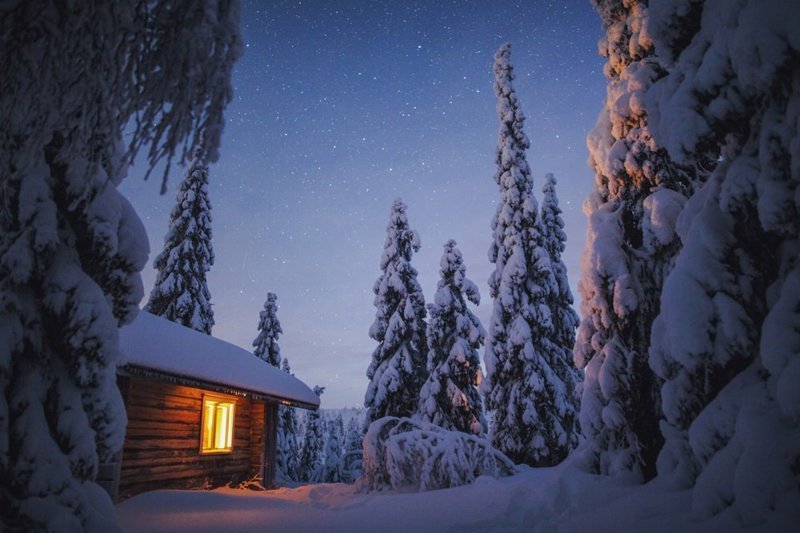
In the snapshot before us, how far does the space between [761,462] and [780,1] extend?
3226 mm

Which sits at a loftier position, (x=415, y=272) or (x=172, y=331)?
(x=415, y=272)

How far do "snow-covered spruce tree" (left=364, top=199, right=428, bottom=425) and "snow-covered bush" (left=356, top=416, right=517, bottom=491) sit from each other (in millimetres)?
9108

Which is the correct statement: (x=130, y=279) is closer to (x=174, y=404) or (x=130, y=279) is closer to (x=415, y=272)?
(x=174, y=404)

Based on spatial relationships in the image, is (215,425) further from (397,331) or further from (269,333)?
(269,333)

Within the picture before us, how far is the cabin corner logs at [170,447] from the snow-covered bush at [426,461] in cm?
458

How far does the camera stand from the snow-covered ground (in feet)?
13.2

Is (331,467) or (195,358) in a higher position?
(195,358)

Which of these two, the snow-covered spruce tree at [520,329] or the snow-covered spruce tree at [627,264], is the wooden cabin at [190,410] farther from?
the snow-covered spruce tree at [520,329]


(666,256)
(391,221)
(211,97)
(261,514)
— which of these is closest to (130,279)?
Result: (211,97)

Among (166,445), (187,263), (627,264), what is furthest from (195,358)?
(187,263)

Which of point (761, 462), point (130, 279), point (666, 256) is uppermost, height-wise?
point (666, 256)

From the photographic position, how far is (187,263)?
2456 cm

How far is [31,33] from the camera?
2531 mm

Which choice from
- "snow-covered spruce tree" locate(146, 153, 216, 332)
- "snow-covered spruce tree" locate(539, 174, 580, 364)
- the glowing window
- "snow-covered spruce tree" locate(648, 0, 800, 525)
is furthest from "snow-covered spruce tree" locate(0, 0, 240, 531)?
"snow-covered spruce tree" locate(146, 153, 216, 332)
